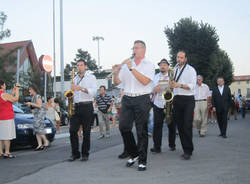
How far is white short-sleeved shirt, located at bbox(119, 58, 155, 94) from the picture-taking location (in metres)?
5.87

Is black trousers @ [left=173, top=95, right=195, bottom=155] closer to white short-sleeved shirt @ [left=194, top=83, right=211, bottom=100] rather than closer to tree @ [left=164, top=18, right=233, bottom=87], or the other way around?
white short-sleeved shirt @ [left=194, top=83, right=211, bottom=100]

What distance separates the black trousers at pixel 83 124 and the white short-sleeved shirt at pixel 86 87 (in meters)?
0.14

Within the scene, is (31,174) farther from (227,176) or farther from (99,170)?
(227,176)

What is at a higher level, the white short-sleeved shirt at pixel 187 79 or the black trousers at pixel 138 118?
the white short-sleeved shirt at pixel 187 79

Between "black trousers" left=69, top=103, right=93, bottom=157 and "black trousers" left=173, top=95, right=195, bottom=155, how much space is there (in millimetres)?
1712

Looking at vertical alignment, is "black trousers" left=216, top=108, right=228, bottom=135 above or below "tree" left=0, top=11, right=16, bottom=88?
below

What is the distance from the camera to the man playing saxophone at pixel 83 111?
22.5 feet

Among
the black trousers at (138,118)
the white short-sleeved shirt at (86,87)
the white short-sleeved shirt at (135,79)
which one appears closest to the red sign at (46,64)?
the white short-sleeved shirt at (86,87)

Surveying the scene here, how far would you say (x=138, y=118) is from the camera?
5.79 meters

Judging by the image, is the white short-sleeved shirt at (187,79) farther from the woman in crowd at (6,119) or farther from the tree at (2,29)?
the tree at (2,29)

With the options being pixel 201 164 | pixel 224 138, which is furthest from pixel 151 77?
pixel 224 138

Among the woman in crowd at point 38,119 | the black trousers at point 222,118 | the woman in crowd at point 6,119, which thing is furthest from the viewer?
the black trousers at point 222,118

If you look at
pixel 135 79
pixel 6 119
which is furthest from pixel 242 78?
pixel 135 79

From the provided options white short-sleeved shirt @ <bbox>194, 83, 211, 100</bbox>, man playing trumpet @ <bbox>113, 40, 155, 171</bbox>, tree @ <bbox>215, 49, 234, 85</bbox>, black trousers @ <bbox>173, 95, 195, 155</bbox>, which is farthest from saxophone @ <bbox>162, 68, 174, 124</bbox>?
tree @ <bbox>215, 49, 234, 85</bbox>
